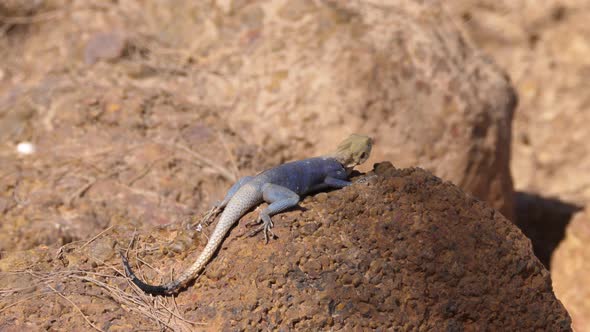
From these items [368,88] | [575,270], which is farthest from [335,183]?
[575,270]

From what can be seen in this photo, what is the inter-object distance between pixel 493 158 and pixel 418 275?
328cm

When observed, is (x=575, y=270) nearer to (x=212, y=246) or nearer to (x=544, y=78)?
(x=544, y=78)

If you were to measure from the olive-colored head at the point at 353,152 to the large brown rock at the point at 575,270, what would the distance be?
3.13 m

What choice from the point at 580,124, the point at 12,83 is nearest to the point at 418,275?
the point at 12,83

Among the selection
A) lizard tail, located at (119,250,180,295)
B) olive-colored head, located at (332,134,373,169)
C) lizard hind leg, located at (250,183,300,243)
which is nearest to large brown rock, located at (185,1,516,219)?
olive-colored head, located at (332,134,373,169)

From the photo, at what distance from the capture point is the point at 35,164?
4.97m

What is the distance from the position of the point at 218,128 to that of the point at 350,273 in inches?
114

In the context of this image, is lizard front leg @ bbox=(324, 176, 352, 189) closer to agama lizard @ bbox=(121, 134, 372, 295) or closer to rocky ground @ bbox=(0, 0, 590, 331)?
agama lizard @ bbox=(121, 134, 372, 295)

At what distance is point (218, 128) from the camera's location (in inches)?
214

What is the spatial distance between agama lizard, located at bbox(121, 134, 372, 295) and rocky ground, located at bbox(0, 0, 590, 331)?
65mm

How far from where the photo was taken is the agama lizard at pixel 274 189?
9.52 feet

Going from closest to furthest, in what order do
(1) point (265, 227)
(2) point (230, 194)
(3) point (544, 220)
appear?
(1) point (265, 227) < (2) point (230, 194) < (3) point (544, 220)

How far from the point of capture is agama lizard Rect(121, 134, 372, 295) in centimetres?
290

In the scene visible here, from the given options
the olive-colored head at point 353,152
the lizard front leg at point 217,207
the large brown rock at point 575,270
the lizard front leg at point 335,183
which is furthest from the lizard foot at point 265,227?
the large brown rock at point 575,270
